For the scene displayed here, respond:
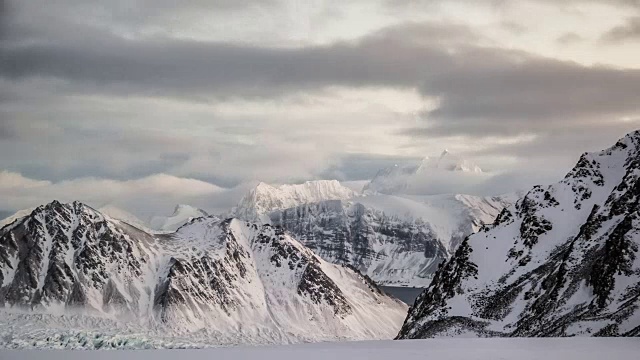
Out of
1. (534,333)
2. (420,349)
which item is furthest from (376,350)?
(534,333)

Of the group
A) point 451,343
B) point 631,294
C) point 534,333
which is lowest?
point 534,333

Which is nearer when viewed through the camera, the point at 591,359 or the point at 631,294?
the point at 591,359

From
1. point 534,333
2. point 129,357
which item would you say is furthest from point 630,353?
point 534,333

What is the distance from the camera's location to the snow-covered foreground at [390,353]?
3675 centimetres

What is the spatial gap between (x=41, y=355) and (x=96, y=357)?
2.58 meters

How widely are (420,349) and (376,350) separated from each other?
2.19 meters

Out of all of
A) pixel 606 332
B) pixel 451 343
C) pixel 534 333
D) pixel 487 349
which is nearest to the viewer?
pixel 487 349

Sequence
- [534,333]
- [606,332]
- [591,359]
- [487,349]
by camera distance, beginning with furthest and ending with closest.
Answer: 1. [534,333]
2. [606,332]
3. [487,349]
4. [591,359]

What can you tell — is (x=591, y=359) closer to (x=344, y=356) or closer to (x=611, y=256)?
(x=344, y=356)

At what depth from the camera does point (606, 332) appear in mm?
154500

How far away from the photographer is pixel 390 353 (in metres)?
38.3

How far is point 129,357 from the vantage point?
121ft

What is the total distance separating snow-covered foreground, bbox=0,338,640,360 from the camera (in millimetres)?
36750

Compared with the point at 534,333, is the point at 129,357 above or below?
above
